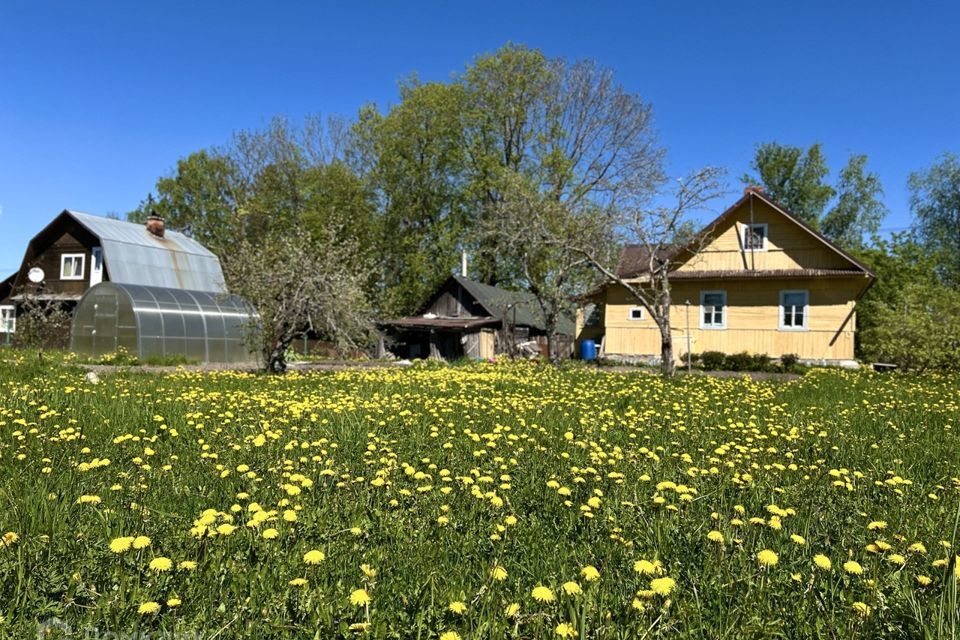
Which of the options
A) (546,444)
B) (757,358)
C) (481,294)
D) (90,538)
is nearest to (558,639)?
(90,538)

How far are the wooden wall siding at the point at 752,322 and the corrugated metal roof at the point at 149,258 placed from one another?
19.3 meters

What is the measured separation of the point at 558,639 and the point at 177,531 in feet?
6.95

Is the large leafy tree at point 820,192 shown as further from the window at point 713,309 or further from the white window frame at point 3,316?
the white window frame at point 3,316

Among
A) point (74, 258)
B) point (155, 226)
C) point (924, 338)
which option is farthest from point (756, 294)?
point (74, 258)

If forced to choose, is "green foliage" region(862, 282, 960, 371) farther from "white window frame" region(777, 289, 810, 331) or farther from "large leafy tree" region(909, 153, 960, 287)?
"large leafy tree" region(909, 153, 960, 287)

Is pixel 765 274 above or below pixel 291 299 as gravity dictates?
above

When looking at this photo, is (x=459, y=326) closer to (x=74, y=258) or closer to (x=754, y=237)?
(x=754, y=237)

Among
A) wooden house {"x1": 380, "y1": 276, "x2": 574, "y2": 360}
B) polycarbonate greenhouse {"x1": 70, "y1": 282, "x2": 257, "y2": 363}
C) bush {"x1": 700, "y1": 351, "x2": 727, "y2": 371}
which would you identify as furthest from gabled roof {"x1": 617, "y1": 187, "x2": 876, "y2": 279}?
polycarbonate greenhouse {"x1": 70, "y1": 282, "x2": 257, "y2": 363}

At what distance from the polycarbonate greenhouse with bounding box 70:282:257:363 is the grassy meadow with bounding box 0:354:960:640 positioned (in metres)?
18.3

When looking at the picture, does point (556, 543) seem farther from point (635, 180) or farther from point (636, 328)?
point (636, 328)

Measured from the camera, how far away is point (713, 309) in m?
27.0

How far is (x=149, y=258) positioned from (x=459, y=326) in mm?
17277

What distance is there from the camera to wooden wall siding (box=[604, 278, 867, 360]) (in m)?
24.7

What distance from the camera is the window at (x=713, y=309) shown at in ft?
87.7
